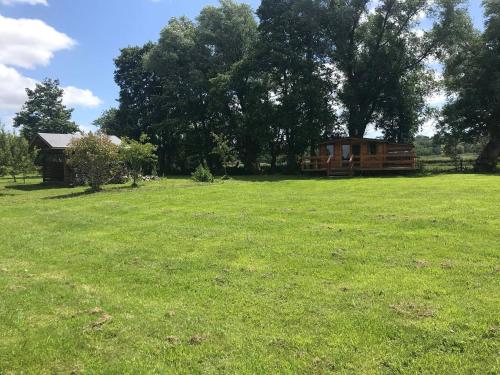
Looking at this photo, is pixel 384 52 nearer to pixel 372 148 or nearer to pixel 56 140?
pixel 372 148

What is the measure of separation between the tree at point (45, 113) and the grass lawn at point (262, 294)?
65.1 m

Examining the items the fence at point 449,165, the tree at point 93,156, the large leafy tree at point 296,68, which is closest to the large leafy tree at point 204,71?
the large leafy tree at point 296,68

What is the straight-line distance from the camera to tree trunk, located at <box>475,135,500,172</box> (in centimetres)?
3188

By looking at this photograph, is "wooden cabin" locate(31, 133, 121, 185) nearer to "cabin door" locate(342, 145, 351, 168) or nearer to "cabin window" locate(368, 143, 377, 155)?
"cabin door" locate(342, 145, 351, 168)

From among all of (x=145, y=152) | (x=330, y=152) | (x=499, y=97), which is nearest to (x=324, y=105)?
(x=330, y=152)

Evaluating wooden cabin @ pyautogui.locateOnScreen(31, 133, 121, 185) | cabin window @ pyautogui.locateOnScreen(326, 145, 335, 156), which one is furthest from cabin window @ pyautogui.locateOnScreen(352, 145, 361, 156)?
wooden cabin @ pyautogui.locateOnScreen(31, 133, 121, 185)

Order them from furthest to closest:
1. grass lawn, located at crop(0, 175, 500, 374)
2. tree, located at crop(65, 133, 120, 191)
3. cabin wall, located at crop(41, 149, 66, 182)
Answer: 1. cabin wall, located at crop(41, 149, 66, 182)
2. tree, located at crop(65, 133, 120, 191)
3. grass lawn, located at crop(0, 175, 500, 374)

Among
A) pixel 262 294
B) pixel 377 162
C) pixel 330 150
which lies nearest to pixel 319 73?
pixel 330 150

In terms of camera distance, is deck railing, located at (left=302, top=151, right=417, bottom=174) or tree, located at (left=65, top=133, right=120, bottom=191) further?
deck railing, located at (left=302, top=151, right=417, bottom=174)

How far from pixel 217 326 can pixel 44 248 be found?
5996 mm

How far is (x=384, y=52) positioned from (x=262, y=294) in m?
32.5

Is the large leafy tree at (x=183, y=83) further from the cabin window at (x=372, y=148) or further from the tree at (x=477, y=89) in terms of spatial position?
the tree at (x=477, y=89)

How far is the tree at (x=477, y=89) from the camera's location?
31.8 m

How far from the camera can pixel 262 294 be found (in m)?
5.89
